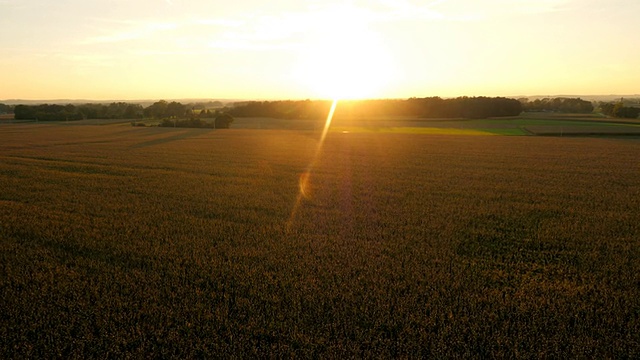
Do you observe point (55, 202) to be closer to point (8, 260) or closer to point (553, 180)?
point (8, 260)

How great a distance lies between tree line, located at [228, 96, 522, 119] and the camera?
286ft

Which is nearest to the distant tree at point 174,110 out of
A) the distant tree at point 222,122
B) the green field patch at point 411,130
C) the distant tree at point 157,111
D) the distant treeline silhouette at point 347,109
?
the distant treeline silhouette at point 347,109

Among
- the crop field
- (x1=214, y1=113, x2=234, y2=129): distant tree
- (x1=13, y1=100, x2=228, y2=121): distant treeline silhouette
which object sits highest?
(x1=13, y1=100, x2=228, y2=121): distant treeline silhouette

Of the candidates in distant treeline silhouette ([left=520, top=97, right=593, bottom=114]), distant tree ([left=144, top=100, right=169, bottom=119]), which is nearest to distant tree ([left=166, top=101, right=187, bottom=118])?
distant tree ([left=144, top=100, right=169, bottom=119])

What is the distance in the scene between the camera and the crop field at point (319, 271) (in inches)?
239

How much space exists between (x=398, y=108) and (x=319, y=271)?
94.9 m

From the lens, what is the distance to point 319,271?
860 cm

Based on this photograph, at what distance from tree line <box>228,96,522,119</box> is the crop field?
74909 mm

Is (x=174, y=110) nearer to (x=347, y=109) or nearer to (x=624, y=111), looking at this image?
(x=347, y=109)

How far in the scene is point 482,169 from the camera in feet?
80.3

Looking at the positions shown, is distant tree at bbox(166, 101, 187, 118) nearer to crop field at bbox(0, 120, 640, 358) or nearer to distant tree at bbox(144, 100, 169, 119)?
distant tree at bbox(144, 100, 169, 119)

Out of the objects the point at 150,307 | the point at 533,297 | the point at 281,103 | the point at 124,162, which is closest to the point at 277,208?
the point at 150,307

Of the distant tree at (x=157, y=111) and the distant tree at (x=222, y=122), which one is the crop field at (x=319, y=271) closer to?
the distant tree at (x=222, y=122)

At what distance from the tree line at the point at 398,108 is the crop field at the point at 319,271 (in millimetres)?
74909
